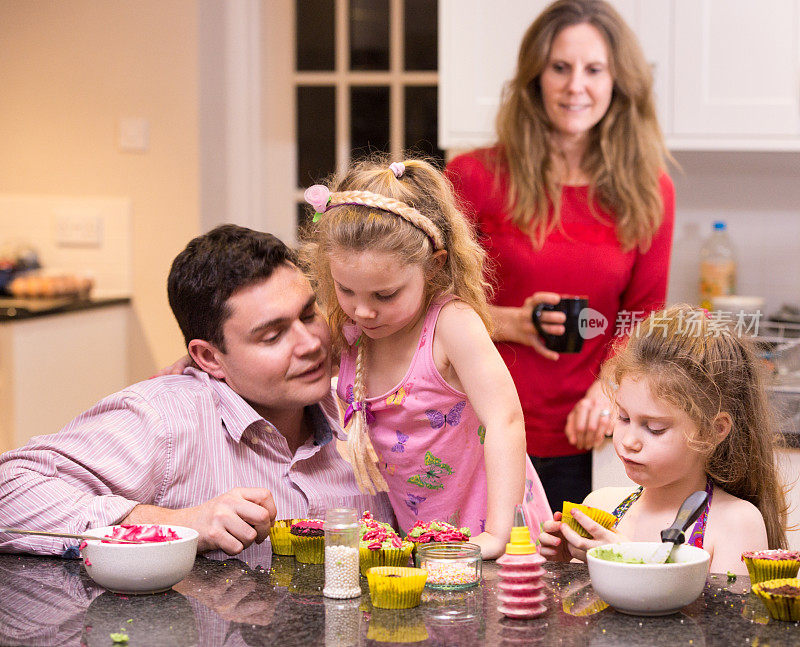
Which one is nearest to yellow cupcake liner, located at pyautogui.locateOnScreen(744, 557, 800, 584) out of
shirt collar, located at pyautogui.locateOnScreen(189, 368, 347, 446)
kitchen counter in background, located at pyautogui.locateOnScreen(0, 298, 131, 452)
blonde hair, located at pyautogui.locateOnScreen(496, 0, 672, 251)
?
shirt collar, located at pyautogui.locateOnScreen(189, 368, 347, 446)

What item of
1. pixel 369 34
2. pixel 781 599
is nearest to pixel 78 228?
Result: pixel 369 34

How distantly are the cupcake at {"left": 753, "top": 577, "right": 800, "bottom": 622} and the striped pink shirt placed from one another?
0.57 meters

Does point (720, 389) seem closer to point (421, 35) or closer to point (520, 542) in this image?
point (520, 542)

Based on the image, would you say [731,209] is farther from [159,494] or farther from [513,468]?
[159,494]

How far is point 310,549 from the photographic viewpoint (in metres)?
1.20

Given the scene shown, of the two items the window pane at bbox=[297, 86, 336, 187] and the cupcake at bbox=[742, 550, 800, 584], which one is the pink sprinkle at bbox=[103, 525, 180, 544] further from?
the window pane at bbox=[297, 86, 336, 187]

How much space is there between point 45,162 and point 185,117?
60cm

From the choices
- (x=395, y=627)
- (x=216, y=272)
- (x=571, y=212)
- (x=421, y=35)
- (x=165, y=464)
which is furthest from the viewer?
(x=421, y=35)

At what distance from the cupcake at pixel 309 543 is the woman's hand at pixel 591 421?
3.54 feet

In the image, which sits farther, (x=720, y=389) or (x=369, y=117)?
(x=369, y=117)

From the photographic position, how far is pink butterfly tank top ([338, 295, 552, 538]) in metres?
1.58

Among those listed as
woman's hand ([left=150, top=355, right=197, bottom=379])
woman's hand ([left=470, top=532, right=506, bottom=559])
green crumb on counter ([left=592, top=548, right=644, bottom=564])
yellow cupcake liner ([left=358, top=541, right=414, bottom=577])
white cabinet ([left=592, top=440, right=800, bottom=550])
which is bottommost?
white cabinet ([left=592, top=440, right=800, bottom=550])

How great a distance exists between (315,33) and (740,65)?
5.37 ft

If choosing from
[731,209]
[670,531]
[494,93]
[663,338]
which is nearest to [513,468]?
[663,338]
